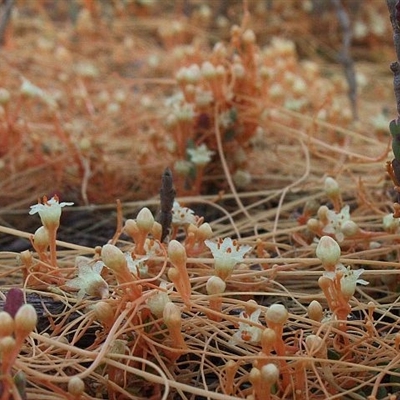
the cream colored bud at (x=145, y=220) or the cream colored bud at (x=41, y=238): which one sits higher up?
the cream colored bud at (x=145, y=220)

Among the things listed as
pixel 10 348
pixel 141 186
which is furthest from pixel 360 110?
pixel 10 348

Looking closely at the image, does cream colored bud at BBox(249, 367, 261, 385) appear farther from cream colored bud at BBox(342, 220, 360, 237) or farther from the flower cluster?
cream colored bud at BBox(342, 220, 360, 237)

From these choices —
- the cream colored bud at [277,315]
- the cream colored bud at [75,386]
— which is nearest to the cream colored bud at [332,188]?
the cream colored bud at [277,315]

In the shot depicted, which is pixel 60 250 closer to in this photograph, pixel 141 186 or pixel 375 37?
pixel 141 186

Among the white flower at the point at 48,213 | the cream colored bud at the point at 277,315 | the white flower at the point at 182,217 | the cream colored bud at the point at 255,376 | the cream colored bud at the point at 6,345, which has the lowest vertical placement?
the cream colored bud at the point at 255,376

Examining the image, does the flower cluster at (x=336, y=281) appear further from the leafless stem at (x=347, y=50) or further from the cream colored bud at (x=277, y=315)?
the leafless stem at (x=347, y=50)

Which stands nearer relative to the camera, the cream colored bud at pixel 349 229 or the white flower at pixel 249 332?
the white flower at pixel 249 332

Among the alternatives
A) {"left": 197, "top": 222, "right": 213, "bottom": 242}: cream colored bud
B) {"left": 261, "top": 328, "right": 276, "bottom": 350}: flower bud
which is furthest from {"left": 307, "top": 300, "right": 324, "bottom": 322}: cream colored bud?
{"left": 197, "top": 222, "right": 213, "bottom": 242}: cream colored bud
